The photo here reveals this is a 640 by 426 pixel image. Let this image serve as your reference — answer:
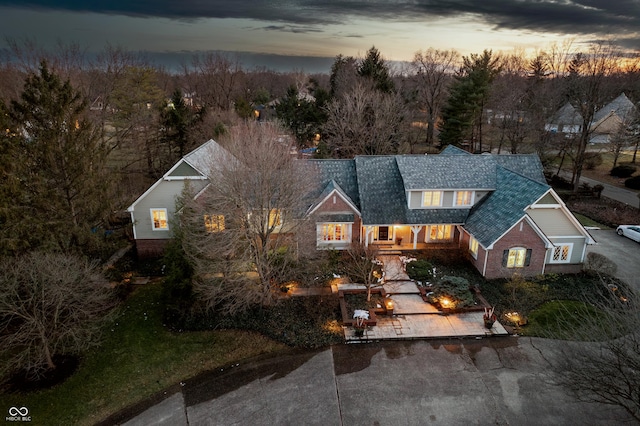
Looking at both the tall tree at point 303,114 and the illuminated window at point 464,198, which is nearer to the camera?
the illuminated window at point 464,198

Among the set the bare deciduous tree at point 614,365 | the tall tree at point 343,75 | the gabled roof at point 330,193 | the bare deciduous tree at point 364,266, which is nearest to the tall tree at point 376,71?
the tall tree at point 343,75

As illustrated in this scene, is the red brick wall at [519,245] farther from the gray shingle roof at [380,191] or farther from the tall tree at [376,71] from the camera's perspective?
the tall tree at [376,71]

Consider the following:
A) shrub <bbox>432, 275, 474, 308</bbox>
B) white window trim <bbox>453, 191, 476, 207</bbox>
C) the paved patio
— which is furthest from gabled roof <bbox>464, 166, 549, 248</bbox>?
the paved patio

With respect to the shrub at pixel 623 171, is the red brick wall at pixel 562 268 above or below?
below

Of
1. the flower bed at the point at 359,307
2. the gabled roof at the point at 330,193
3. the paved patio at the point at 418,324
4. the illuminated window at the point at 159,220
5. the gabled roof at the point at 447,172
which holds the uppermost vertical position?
the gabled roof at the point at 447,172

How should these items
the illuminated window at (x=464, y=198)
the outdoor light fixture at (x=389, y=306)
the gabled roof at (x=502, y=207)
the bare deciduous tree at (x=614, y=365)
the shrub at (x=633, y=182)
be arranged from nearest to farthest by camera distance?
1. the bare deciduous tree at (x=614, y=365)
2. the outdoor light fixture at (x=389, y=306)
3. the gabled roof at (x=502, y=207)
4. the illuminated window at (x=464, y=198)
5. the shrub at (x=633, y=182)

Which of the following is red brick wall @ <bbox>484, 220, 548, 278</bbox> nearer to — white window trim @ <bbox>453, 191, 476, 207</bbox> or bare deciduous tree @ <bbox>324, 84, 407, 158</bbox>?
white window trim @ <bbox>453, 191, 476, 207</bbox>

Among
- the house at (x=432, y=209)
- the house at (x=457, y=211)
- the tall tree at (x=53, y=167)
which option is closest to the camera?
the tall tree at (x=53, y=167)
